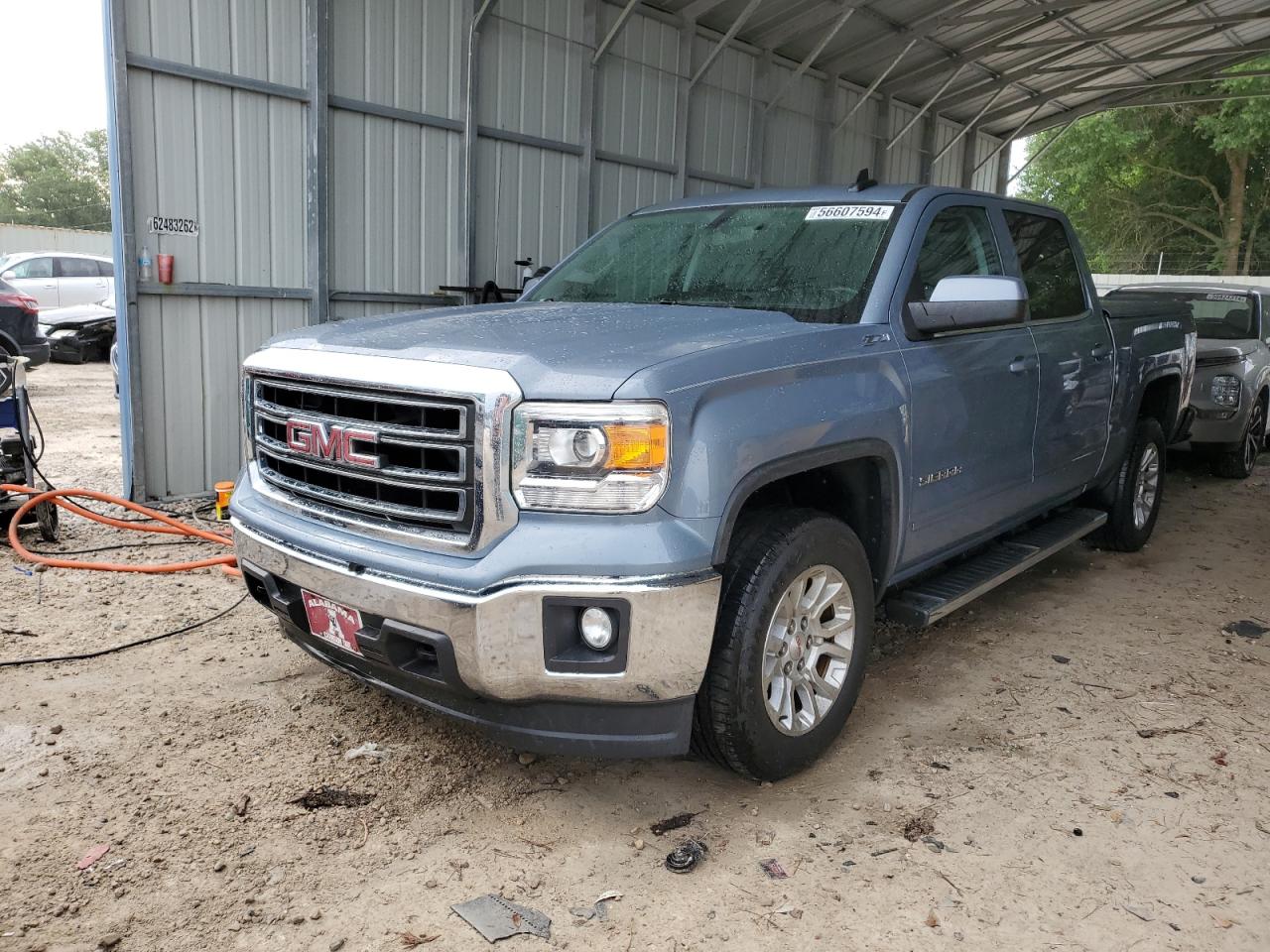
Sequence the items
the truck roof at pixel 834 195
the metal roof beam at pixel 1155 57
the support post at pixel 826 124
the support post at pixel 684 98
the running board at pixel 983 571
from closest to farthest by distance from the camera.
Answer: the running board at pixel 983 571 → the truck roof at pixel 834 195 → the support post at pixel 684 98 → the support post at pixel 826 124 → the metal roof beam at pixel 1155 57

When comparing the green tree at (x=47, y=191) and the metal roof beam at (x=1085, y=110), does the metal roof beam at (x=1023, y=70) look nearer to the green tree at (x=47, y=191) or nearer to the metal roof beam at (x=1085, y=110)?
the metal roof beam at (x=1085, y=110)

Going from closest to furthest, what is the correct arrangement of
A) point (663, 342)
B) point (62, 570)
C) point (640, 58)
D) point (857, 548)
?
point (663, 342) → point (857, 548) → point (62, 570) → point (640, 58)

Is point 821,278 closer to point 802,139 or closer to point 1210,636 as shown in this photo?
point 1210,636

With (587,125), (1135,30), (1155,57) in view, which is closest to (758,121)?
(587,125)

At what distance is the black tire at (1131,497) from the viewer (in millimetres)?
5590

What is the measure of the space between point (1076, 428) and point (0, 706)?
15.2 ft

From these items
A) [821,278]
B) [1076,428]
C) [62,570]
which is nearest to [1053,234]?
[1076,428]

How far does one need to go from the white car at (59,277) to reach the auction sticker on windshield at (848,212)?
15144 millimetres

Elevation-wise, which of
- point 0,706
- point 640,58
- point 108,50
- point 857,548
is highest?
point 640,58

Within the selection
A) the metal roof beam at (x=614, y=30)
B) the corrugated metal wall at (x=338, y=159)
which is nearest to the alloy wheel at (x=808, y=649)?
the corrugated metal wall at (x=338, y=159)

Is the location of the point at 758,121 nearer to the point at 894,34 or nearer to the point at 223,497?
the point at 894,34

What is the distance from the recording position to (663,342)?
2.71m

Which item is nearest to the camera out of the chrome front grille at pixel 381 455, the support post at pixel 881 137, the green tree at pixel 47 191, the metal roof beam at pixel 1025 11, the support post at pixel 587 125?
the chrome front grille at pixel 381 455

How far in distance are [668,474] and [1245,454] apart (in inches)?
324
